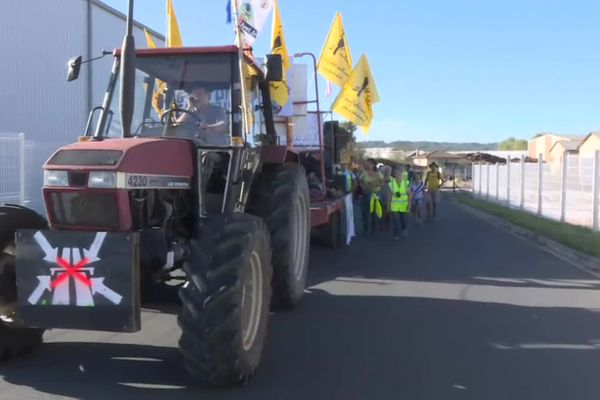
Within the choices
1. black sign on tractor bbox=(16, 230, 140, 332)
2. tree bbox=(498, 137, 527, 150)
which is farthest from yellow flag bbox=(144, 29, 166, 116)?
tree bbox=(498, 137, 527, 150)

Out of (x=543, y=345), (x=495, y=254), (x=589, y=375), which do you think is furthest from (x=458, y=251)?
(x=589, y=375)

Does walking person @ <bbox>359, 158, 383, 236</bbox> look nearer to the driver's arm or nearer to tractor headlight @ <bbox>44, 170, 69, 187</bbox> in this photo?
the driver's arm

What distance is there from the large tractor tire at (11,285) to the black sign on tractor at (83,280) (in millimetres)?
425

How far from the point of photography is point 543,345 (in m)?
6.16

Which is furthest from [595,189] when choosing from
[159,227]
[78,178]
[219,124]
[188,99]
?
[78,178]

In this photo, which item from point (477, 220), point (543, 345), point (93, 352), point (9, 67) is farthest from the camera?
point (477, 220)

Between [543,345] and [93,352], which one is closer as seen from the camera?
[93,352]

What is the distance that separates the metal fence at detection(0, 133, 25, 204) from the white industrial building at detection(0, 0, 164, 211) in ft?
0.07

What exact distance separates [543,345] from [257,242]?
2953mm

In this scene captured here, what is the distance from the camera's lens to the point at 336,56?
14711 millimetres

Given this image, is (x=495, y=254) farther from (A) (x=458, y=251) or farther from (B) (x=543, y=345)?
(B) (x=543, y=345)

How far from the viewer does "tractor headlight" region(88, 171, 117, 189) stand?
14.8 ft

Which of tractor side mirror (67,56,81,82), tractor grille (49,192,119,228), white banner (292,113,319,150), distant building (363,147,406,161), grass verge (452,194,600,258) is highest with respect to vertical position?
distant building (363,147,406,161)

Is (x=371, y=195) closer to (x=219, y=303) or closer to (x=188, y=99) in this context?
(x=188, y=99)
